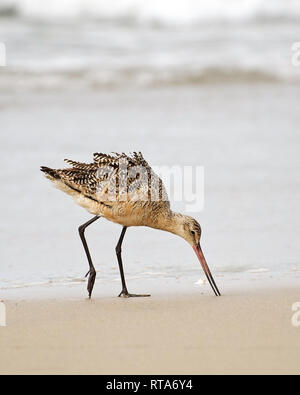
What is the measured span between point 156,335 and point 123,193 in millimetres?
1262

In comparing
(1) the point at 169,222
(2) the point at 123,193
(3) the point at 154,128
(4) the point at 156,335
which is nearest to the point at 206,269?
(1) the point at 169,222

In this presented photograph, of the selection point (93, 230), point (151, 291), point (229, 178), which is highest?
point (229, 178)

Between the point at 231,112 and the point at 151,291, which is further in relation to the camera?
the point at 231,112

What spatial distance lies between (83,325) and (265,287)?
1243 millimetres

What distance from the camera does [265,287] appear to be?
201 inches

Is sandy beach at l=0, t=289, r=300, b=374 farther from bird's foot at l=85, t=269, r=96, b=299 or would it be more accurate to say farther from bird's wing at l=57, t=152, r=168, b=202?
bird's wing at l=57, t=152, r=168, b=202

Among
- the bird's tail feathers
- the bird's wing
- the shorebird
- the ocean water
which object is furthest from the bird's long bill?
the ocean water

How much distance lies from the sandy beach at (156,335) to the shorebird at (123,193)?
0.44 meters

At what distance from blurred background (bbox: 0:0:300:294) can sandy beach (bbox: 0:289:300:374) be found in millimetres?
466

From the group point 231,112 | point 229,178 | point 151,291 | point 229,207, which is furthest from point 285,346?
point 231,112

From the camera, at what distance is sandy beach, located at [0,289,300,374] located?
382 centimetres

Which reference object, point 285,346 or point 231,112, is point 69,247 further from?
point 231,112
